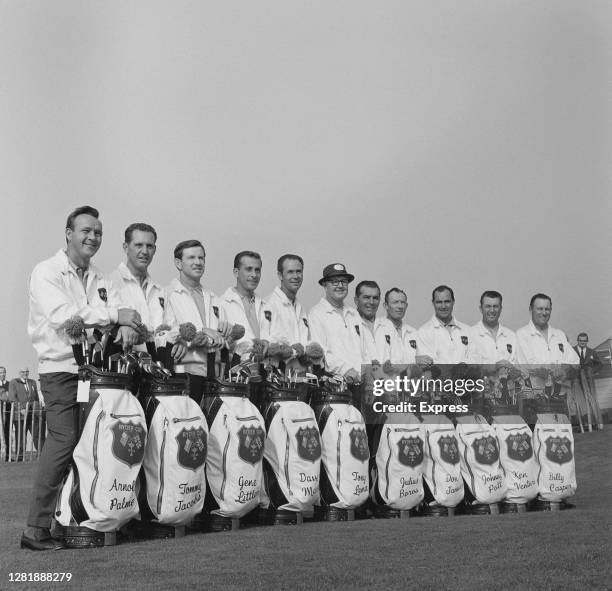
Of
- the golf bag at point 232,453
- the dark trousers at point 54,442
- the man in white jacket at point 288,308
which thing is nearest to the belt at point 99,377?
the dark trousers at point 54,442

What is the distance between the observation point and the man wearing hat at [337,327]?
4.93 m

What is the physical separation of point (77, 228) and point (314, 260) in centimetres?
148

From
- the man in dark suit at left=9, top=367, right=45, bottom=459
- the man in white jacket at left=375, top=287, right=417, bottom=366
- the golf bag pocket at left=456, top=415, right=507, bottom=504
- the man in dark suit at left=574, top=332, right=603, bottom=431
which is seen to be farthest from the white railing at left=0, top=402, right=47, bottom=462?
the man in dark suit at left=574, top=332, right=603, bottom=431

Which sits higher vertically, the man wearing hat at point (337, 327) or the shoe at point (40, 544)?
the man wearing hat at point (337, 327)

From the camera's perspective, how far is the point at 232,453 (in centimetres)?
405

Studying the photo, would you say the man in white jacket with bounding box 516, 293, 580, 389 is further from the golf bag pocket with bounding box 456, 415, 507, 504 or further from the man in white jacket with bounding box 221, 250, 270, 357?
the man in white jacket with bounding box 221, 250, 270, 357

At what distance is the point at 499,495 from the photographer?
504cm

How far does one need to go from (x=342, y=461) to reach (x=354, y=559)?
144 cm

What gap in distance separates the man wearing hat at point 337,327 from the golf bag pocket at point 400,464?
14.9 inches

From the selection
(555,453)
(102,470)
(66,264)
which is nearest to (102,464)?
(102,470)

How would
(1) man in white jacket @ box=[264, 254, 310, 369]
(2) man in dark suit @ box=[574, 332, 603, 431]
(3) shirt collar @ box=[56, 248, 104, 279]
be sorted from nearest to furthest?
(3) shirt collar @ box=[56, 248, 104, 279], (2) man in dark suit @ box=[574, 332, 603, 431], (1) man in white jacket @ box=[264, 254, 310, 369]

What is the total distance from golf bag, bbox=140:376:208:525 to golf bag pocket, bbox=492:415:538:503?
2.11m

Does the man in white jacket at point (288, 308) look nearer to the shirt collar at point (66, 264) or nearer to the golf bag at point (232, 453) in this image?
the golf bag at point (232, 453)

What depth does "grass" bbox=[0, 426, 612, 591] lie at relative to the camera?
2.87 metres
